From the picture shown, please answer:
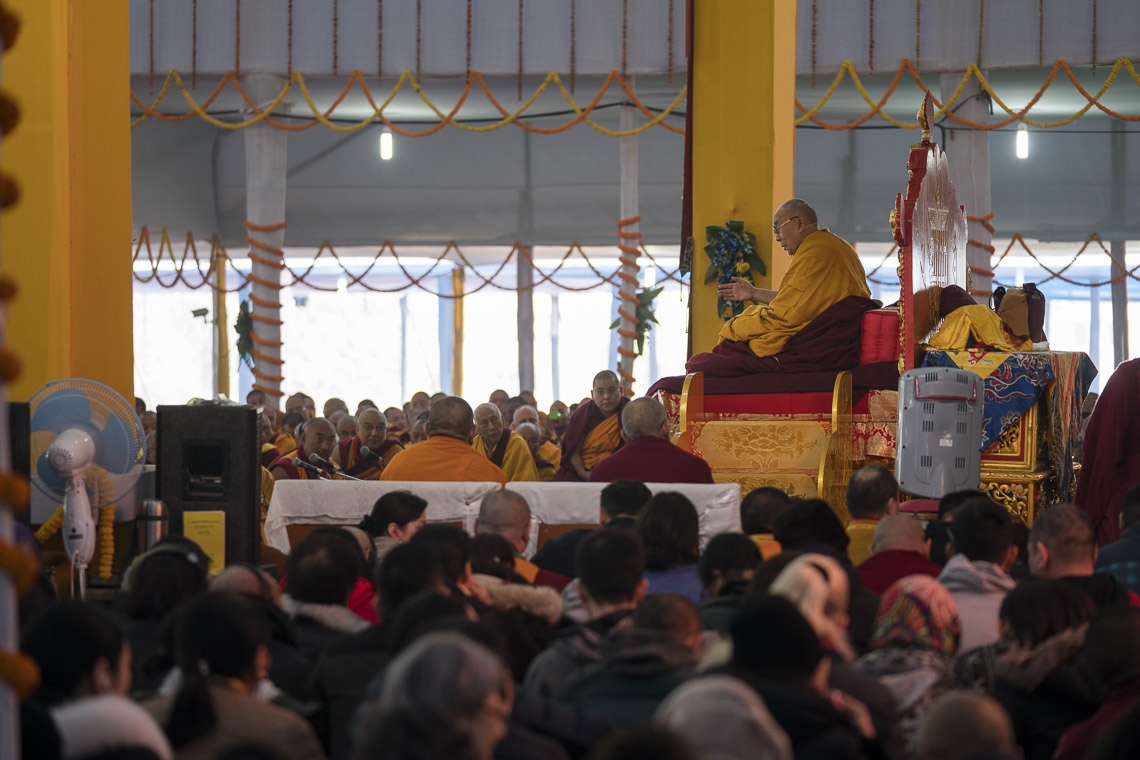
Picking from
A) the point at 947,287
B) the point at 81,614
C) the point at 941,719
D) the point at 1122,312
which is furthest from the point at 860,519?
the point at 1122,312

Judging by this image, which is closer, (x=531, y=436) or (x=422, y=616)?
(x=422, y=616)

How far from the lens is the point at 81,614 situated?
9.10 ft

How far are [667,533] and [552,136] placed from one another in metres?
15.0

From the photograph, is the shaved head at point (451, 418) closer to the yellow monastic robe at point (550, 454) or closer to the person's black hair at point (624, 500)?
the person's black hair at point (624, 500)

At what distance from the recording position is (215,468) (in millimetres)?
6461

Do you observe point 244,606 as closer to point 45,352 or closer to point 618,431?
point 45,352

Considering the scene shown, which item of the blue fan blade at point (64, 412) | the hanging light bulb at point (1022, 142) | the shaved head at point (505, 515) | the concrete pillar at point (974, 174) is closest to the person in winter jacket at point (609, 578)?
the shaved head at point (505, 515)

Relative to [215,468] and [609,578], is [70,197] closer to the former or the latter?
[215,468]

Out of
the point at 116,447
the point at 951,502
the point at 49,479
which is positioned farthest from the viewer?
the point at 116,447

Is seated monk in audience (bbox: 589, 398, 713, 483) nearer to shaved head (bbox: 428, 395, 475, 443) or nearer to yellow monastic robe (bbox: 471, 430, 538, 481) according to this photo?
shaved head (bbox: 428, 395, 475, 443)

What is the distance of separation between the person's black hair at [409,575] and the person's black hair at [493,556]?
2.35 feet

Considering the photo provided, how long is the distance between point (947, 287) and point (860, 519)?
12.9 ft

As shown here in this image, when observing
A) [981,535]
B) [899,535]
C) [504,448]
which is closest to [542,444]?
[504,448]

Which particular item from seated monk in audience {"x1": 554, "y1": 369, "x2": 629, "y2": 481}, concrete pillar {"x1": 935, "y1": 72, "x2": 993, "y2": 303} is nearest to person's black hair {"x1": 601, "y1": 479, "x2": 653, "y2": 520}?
seated monk in audience {"x1": 554, "y1": 369, "x2": 629, "y2": 481}
